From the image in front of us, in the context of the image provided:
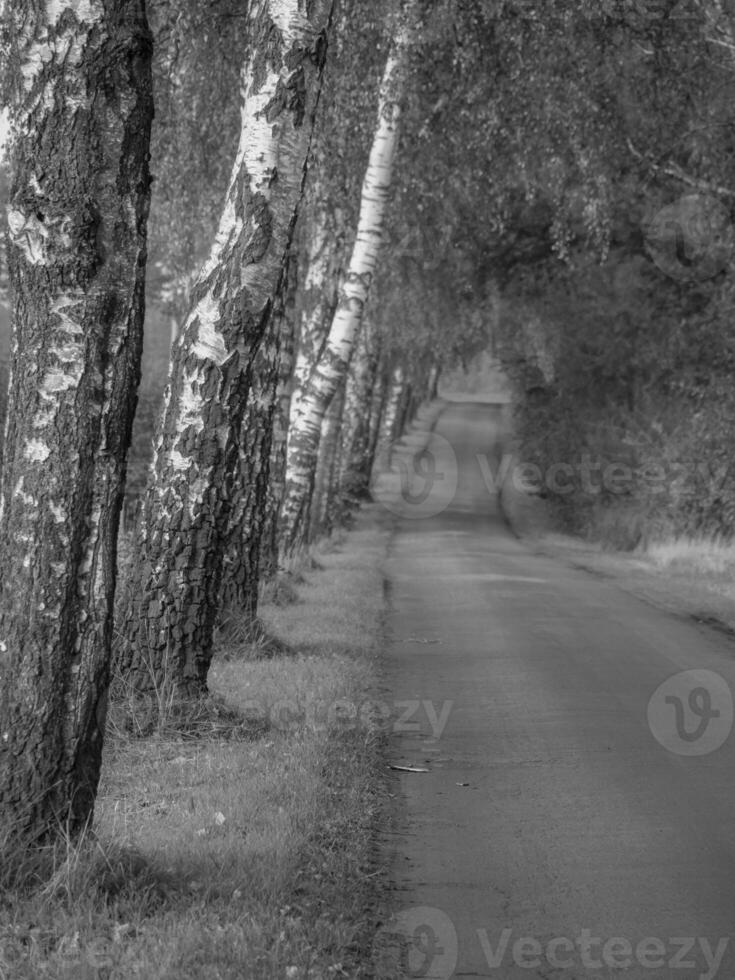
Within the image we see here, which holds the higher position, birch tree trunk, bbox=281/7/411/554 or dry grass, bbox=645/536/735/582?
birch tree trunk, bbox=281/7/411/554

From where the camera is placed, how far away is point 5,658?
5395mm

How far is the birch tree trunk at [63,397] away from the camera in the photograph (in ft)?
17.6

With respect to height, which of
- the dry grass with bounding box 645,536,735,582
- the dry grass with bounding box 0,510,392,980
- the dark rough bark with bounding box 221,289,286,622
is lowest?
the dry grass with bounding box 0,510,392,980

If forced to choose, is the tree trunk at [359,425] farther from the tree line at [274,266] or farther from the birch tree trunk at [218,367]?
the birch tree trunk at [218,367]

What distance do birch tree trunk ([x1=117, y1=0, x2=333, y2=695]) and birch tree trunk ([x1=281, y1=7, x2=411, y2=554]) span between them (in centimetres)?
963

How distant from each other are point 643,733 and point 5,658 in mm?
5242

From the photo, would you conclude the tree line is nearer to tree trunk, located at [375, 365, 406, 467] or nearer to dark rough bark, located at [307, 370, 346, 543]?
dark rough bark, located at [307, 370, 346, 543]

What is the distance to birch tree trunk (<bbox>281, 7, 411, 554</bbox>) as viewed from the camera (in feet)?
65.0

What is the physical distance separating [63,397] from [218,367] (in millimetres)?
3530

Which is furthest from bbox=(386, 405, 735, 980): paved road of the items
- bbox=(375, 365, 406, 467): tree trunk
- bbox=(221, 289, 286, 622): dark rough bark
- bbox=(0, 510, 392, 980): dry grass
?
bbox=(375, 365, 406, 467): tree trunk

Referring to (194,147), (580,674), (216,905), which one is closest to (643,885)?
(216,905)

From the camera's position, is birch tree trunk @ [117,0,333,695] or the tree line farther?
birch tree trunk @ [117,0,333,695]

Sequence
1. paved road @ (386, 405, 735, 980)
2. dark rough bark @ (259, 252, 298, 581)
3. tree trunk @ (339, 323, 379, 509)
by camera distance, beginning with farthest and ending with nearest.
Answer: tree trunk @ (339, 323, 379, 509) < dark rough bark @ (259, 252, 298, 581) < paved road @ (386, 405, 735, 980)

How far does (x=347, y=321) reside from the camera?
70.4 ft
